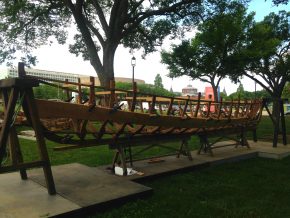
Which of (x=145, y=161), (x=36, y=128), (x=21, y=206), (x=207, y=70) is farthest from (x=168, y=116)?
(x=207, y=70)

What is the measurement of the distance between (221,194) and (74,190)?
2.63 meters

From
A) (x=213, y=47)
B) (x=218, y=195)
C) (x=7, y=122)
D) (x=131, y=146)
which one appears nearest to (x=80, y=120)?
(x=131, y=146)

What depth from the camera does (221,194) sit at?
247 inches

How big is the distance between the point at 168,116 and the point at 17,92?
321 cm

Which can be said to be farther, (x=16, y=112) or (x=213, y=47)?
(x=213, y=47)

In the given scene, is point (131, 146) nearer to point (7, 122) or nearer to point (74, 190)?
point (74, 190)

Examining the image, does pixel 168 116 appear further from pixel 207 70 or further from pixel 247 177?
pixel 207 70

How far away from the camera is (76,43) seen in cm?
2389

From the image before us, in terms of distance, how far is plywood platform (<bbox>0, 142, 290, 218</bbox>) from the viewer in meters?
4.79

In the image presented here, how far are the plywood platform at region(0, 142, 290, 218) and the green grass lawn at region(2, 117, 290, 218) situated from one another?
0.19 metres

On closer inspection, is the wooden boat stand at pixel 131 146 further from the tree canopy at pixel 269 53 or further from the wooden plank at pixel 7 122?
the tree canopy at pixel 269 53

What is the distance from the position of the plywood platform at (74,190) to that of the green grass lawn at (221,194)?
0.61ft

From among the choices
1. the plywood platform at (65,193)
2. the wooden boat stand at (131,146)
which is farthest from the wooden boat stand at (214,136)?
the plywood platform at (65,193)

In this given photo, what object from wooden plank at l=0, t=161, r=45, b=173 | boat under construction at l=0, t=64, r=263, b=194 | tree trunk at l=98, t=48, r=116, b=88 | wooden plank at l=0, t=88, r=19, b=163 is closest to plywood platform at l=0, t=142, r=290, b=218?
boat under construction at l=0, t=64, r=263, b=194
